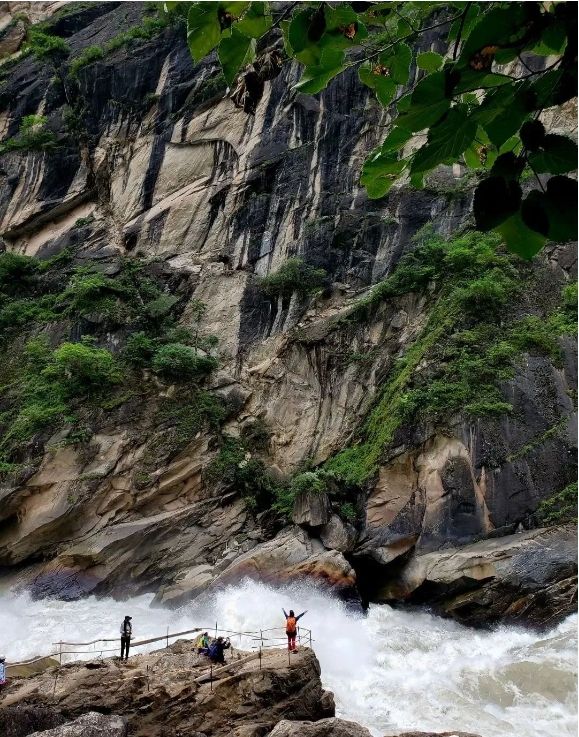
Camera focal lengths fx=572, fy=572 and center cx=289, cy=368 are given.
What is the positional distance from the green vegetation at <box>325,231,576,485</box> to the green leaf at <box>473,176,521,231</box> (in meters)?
10.6

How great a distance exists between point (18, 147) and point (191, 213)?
782cm

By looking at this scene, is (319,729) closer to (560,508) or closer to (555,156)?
(555,156)

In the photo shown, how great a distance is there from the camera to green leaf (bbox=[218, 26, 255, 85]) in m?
1.07

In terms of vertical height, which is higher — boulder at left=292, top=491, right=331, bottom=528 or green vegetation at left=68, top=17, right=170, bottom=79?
green vegetation at left=68, top=17, right=170, bottom=79

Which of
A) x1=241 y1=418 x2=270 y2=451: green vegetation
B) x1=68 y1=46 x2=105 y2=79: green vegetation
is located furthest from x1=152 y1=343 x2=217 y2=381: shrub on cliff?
x1=68 y1=46 x2=105 y2=79: green vegetation

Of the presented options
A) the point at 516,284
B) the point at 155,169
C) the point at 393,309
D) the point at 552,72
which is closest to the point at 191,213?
the point at 155,169

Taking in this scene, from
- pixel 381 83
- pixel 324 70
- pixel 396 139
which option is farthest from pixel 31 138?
pixel 396 139

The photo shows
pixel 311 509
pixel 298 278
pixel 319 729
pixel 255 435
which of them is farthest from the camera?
pixel 298 278

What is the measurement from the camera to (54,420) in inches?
539

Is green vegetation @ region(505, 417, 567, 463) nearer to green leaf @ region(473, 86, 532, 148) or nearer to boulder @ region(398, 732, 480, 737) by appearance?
boulder @ region(398, 732, 480, 737)

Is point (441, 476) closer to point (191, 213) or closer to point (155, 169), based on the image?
point (191, 213)

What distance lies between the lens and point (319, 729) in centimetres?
541

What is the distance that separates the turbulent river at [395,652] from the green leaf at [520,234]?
749 cm

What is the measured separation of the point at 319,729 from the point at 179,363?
10.5 m
